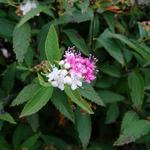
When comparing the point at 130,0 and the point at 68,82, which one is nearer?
the point at 68,82

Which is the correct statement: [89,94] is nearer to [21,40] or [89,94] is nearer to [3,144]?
[21,40]

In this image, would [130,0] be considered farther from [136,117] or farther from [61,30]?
[136,117]

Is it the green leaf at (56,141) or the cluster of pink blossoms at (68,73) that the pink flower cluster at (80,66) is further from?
the green leaf at (56,141)

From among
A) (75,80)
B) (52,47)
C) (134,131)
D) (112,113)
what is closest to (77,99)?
(75,80)

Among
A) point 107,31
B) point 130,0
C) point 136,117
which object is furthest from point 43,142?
point 130,0

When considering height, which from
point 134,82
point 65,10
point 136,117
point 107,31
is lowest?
point 136,117

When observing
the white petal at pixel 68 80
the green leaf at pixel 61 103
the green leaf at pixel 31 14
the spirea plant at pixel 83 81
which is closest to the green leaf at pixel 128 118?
the spirea plant at pixel 83 81

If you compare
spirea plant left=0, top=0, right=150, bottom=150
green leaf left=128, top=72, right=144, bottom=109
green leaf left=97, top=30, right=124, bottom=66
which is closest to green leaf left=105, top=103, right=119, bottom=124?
spirea plant left=0, top=0, right=150, bottom=150
